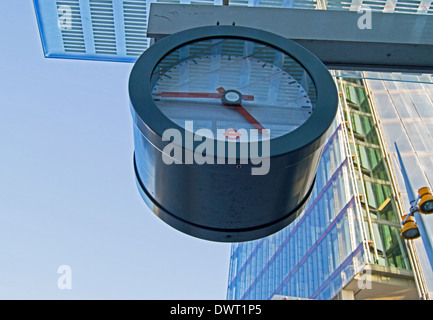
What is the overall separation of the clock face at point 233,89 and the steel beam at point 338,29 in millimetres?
392

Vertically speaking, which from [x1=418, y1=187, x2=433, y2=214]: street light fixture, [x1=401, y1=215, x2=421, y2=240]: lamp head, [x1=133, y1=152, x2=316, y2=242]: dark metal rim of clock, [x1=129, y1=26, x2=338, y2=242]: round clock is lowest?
[x1=133, y1=152, x2=316, y2=242]: dark metal rim of clock

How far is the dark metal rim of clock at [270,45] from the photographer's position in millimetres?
1850

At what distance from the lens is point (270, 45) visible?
233 centimetres

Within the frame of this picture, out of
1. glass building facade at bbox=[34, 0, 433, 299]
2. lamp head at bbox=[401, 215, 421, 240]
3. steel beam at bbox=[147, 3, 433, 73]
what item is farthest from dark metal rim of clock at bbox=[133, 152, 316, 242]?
glass building facade at bbox=[34, 0, 433, 299]

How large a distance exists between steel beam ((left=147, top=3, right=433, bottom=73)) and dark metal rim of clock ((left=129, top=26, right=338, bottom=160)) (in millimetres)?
395

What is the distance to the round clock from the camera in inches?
71.7

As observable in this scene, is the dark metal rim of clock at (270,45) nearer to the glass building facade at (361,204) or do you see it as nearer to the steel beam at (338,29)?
the steel beam at (338,29)

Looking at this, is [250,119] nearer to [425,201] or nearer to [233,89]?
[233,89]

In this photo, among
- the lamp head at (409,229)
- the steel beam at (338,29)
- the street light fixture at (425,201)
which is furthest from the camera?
the lamp head at (409,229)

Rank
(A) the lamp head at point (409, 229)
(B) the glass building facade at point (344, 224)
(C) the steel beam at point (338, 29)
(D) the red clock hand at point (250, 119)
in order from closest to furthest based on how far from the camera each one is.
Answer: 1. (D) the red clock hand at point (250, 119)
2. (C) the steel beam at point (338, 29)
3. (A) the lamp head at point (409, 229)
4. (B) the glass building facade at point (344, 224)

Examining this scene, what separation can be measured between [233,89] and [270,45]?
283 millimetres

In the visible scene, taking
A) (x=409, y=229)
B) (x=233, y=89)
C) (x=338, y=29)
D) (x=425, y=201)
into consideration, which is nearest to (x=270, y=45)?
(x=233, y=89)

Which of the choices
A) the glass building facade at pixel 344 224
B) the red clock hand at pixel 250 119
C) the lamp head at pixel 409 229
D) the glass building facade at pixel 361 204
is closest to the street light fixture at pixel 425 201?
the lamp head at pixel 409 229

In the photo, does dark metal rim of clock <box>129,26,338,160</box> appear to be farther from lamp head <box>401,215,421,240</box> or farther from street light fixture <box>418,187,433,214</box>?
lamp head <box>401,215,421,240</box>
